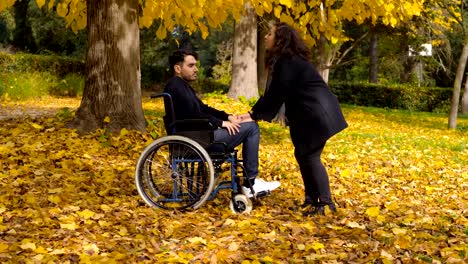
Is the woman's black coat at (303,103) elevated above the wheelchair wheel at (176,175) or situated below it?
above

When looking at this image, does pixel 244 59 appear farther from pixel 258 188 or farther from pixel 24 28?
pixel 24 28

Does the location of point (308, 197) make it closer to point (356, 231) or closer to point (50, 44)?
point (356, 231)

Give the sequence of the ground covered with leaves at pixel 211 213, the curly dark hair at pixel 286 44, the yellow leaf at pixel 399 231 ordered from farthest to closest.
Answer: the curly dark hair at pixel 286 44 < the yellow leaf at pixel 399 231 < the ground covered with leaves at pixel 211 213

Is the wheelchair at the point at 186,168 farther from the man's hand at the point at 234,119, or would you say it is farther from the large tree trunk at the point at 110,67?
the large tree trunk at the point at 110,67

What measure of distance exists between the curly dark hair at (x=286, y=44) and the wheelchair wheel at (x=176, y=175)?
96 cm

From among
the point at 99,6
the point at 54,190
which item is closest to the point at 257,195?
the point at 54,190

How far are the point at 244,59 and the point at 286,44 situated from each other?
9.93 meters

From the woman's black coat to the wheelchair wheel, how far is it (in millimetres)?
582

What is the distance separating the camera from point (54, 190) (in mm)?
5609

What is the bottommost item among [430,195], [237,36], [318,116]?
[430,195]

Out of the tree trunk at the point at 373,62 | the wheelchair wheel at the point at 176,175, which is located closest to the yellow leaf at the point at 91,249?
the wheelchair wheel at the point at 176,175

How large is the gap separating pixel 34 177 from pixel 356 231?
10.6ft

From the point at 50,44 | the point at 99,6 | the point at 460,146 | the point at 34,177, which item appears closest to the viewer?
the point at 34,177

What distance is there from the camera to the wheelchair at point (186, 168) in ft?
16.2
